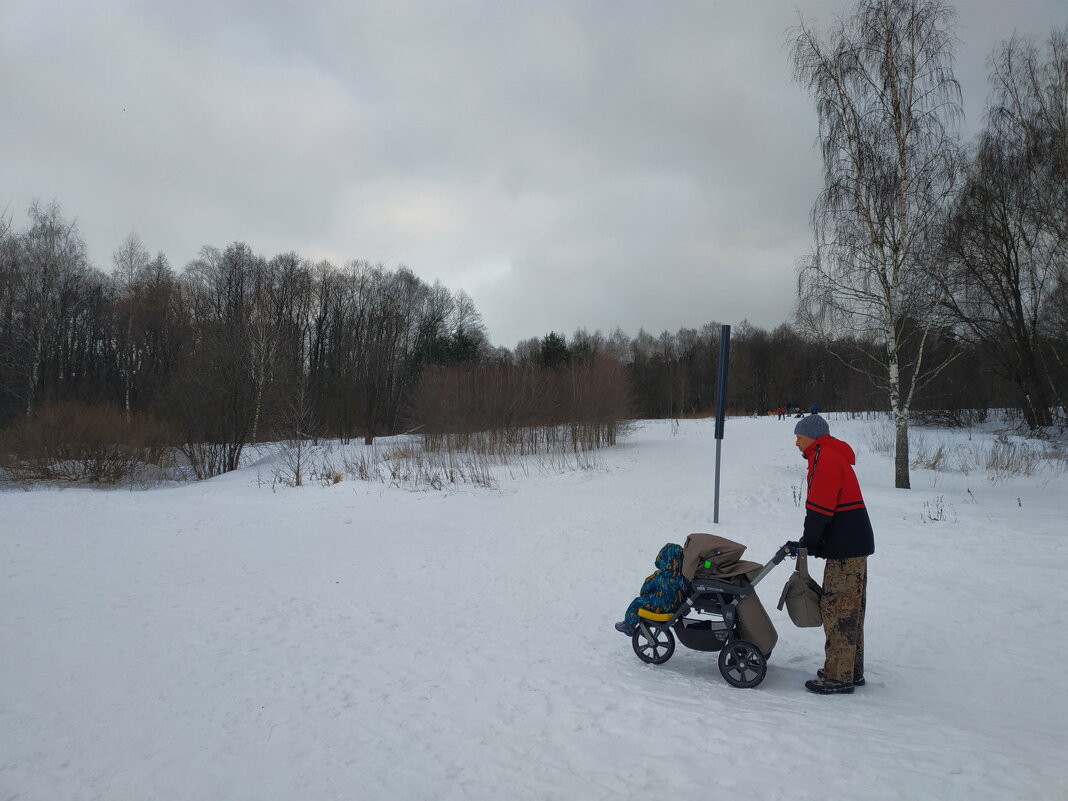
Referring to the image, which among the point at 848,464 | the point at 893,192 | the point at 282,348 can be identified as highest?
the point at 893,192

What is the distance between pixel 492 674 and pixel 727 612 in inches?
76.3

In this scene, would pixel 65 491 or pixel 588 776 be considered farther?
pixel 65 491

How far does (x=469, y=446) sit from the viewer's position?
94.0 ft

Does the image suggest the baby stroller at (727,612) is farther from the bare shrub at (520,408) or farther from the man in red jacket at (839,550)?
the bare shrub at (520,408)

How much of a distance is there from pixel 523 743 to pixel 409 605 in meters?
3.72

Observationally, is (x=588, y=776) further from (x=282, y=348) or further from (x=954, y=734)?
(x=282, y=348)

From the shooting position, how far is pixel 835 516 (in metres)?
4.39

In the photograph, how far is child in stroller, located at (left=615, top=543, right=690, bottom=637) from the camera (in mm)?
4848

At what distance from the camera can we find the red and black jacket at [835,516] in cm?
435

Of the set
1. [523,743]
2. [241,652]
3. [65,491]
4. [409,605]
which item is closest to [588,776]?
[523,743]

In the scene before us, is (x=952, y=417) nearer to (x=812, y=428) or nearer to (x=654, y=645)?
(x=812, y=428)

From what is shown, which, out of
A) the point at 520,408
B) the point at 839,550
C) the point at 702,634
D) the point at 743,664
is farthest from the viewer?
the point at 520,408

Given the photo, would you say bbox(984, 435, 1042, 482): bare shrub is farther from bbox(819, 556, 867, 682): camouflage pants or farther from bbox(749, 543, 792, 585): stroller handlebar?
bbox(749, 543, 792, 585): stroller handlebar

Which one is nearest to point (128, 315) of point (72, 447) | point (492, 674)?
point (72, 447)
